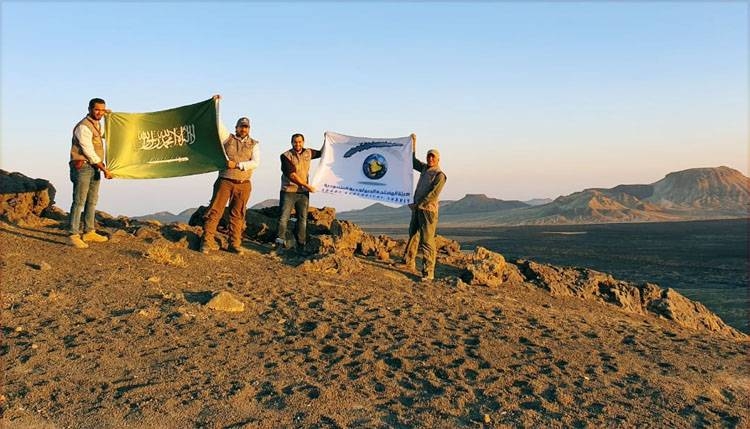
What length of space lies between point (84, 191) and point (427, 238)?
5.52 m

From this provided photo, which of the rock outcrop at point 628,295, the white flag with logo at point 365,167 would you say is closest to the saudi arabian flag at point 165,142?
the white flag with logo at point 365,167

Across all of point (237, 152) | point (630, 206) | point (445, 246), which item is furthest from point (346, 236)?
point (630, 206)

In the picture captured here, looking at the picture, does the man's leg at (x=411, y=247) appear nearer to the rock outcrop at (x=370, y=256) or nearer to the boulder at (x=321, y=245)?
the rock outcrop at (x=370, y=256)

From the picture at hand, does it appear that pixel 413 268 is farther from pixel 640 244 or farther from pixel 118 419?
pixel 640 244

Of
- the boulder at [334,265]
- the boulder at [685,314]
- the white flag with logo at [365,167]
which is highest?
the white flag with logo at [365,167]

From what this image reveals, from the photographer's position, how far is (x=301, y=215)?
983 centimetres

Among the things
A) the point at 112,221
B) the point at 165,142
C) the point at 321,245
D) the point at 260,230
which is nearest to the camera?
the point at 165,142

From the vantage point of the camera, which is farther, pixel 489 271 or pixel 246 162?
pixel 489 271

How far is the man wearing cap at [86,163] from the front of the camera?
8.41 m

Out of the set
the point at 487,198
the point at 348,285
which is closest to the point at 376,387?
the point at 348,285

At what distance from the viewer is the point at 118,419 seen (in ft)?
13.8

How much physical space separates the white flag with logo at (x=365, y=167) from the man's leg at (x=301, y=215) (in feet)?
1.73

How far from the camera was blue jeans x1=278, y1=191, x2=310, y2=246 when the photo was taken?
955 cm

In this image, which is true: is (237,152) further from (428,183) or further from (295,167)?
(428,183)
